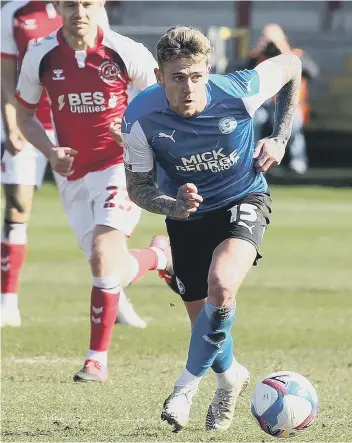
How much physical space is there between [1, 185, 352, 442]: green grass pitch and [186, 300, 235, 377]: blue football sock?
A: 1.11 ft

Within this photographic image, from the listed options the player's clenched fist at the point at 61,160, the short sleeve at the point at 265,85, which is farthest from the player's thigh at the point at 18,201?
the short sleeve at the point at 265,85

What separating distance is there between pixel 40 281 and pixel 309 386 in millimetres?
6035

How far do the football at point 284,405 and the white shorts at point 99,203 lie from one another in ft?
6.45

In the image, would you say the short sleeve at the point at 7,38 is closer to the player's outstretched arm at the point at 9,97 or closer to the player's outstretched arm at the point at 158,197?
the player's outstretched arm at the point at 9,97

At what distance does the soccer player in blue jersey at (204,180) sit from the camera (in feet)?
19.4

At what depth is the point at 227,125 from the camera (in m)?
6.18

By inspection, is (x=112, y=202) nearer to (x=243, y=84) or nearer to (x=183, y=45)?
(x=243, y=84)

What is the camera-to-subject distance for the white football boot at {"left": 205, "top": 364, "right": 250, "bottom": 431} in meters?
6.05

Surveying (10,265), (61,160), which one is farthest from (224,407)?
(10,265)

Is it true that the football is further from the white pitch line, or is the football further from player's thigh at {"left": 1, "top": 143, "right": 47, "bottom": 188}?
player's thigh at {"left": 1, "top": 143, "right": 47, "bottom": 188}

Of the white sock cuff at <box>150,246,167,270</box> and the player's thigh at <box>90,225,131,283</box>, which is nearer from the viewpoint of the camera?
the player's thigh at <box>90,225,131,283</box>

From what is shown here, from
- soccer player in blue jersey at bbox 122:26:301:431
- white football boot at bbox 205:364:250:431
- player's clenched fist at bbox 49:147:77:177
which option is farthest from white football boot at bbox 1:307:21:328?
white football boot at bbox 205:364:250:431

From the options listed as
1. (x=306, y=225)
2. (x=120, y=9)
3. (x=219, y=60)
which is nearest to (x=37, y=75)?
(x=306, y=225)

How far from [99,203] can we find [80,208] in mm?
492
